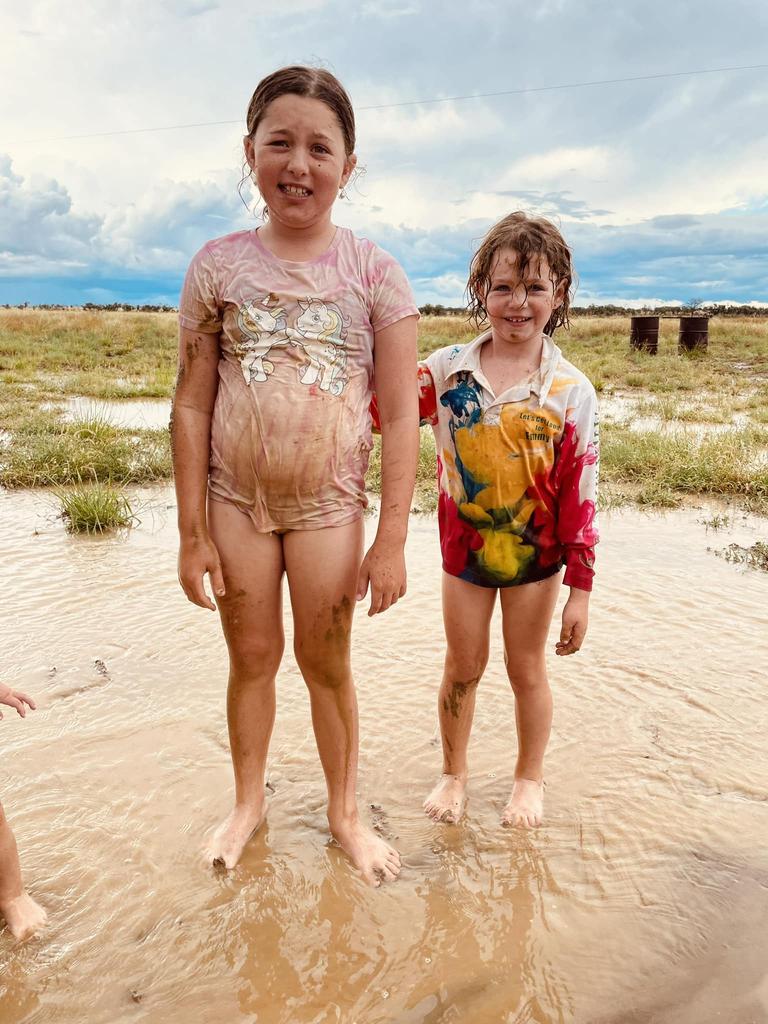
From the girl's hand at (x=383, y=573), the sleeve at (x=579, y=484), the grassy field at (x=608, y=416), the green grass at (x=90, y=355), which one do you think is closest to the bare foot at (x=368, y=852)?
the girl's hand at (x=383, y=573)

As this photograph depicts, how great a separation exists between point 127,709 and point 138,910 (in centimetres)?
96

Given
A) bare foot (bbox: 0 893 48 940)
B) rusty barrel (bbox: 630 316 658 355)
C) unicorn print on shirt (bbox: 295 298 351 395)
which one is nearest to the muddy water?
bare foot (bbox: 0 893 48 940)

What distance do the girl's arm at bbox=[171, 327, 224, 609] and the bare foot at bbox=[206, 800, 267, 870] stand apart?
64cm

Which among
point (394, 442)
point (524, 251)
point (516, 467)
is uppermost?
point (524, 251)

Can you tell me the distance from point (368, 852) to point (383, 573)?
75cm

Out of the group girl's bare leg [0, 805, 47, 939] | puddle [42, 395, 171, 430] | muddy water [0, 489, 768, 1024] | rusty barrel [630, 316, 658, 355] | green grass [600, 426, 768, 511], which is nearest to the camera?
muddy water [0, 489, 768, 1024]

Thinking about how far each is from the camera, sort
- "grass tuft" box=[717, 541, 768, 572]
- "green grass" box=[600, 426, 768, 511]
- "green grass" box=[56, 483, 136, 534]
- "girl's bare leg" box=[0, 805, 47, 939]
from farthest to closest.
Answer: "green grass" box=[600, 426, 768, 511]
"green grass" box=[56, 483, 136, 534]
"grass tuft" box=[717, 541, 768, 572]
"girl's bare leg" box=[0, 805, 47, 939]

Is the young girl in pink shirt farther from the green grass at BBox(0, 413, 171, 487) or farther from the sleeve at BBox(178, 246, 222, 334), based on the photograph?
the green grass at BBox(0, 413, 171, 487)

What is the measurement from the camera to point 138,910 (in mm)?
1930

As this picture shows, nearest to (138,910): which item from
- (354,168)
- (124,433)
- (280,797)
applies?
(280,797)

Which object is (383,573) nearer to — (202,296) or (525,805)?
(202,296)

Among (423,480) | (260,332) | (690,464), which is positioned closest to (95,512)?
(423,480)

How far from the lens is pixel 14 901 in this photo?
1.85 m

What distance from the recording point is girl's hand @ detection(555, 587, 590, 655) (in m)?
2.10
